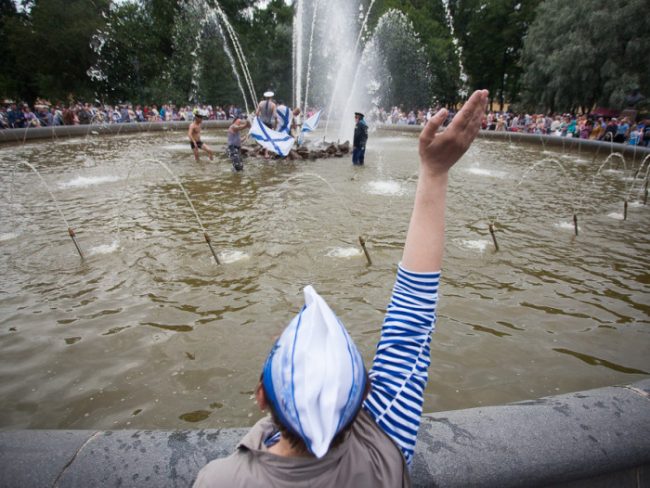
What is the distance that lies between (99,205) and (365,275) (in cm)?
698

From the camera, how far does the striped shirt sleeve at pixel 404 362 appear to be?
1.18m

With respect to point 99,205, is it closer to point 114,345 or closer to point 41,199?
point 41,199

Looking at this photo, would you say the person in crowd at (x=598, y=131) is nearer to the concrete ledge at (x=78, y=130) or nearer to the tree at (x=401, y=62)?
the tree at (x=401, y=62)

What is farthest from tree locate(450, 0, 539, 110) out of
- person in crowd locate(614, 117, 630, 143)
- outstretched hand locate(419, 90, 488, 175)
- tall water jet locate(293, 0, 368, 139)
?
outstretched hand locate(419, 90, 488, 175)

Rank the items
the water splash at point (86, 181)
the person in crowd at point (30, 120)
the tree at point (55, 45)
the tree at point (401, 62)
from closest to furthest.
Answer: the water splash at point (86, 181)
the person in crowd at point (30, 120)
the tree at point (55, 45)
the tree at point (401, 62)

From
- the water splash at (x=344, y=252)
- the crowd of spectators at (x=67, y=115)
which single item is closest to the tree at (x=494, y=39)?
the crowd of spectators at (x=67, y=115)

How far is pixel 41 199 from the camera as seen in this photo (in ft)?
31.3

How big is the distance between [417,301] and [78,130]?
88.3ft

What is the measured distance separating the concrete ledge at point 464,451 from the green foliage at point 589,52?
28.9m

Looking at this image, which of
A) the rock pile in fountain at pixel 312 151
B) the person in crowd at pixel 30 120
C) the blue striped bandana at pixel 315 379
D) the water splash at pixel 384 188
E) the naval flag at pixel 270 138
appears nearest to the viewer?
the blue striped bandana at pixel 315 379

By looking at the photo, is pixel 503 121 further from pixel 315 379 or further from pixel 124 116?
pixel 315 379

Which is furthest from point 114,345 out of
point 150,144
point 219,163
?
point 150,144

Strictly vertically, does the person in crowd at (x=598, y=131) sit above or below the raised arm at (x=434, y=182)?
above

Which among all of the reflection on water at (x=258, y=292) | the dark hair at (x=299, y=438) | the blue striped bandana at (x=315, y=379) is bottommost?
the reflection on water at (x=258, y=292)
